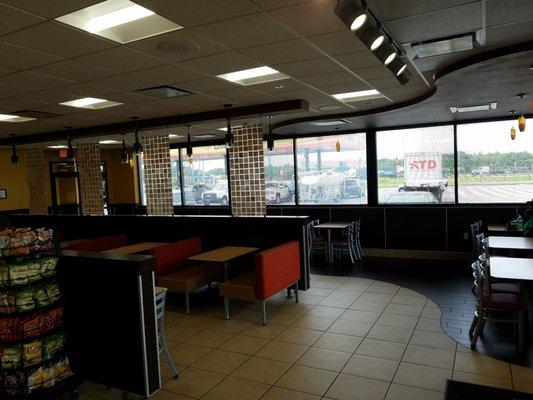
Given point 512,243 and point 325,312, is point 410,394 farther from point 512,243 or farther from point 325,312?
point 512,243

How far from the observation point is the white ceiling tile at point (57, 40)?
3.17 meters

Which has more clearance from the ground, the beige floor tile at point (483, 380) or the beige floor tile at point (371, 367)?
the beige floor tile at point (483, 380)

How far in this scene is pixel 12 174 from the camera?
11266mm

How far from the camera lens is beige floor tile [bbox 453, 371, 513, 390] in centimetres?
354

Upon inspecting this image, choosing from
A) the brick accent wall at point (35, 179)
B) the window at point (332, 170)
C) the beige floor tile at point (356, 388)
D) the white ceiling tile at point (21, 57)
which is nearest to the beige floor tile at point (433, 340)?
the beige floor tile at point (356, 388)

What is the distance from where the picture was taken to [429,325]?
Result: 498 cm

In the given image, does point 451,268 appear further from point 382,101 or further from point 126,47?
point 126,47

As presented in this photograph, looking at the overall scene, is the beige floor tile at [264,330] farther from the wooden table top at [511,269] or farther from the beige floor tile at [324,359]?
the wooden table top at [511,269]

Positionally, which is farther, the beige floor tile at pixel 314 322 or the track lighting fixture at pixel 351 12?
the beige floor tile at pixel 314 322

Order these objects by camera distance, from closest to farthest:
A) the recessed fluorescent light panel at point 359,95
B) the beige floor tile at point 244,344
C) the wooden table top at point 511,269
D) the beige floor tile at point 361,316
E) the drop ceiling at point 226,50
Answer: the drop ceiling at point 226,50 < the wooden table top at point 511,269 < the beige floor tile at point 244,344 < the beige floor tile at point 361,316 < the recessed fluorescent light panel at point 359,95

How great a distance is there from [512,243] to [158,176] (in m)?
6.42

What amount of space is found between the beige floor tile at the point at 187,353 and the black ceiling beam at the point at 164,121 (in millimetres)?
3872

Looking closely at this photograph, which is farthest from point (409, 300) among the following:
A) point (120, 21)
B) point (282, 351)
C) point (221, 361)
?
point (120, 21)

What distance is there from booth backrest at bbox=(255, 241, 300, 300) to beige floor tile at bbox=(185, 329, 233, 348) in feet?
2.21
